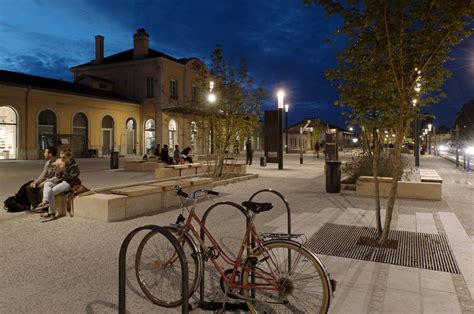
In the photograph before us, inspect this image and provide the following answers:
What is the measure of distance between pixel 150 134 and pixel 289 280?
119 feet

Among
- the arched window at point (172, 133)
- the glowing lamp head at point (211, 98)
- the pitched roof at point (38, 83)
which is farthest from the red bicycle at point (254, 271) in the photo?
the arched window at point (172, 133)

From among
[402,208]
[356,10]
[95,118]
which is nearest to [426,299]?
[356,10]

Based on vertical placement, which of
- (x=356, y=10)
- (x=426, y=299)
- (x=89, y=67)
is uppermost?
(x=89, y=67)

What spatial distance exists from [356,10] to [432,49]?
1.28 metres

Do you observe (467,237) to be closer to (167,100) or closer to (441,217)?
(441,217)

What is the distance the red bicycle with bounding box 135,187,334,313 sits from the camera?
3084mm

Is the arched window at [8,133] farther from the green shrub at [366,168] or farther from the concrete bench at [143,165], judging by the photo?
the green shrub at [366,168]

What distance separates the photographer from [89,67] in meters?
41.2

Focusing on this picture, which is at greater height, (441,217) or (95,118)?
(95,118)

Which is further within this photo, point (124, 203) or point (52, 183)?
point (52, 183)

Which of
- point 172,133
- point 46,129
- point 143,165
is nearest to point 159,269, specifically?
point 143,165

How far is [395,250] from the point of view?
540 centimetres

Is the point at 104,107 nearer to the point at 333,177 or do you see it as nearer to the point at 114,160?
the point at 114,160

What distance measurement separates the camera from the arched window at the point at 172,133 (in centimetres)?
3897
